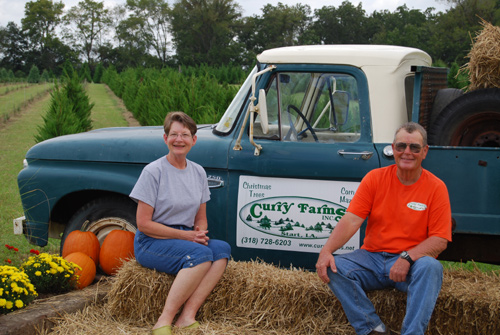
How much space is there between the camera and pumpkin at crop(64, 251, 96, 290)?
4520mm

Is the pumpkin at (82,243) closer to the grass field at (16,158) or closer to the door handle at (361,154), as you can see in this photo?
the grass field at (16,158)

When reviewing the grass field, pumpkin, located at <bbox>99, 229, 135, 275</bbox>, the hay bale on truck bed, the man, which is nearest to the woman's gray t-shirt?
the hay bale on truck bed

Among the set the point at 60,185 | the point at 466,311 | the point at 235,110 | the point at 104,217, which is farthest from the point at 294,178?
the point at 60,185

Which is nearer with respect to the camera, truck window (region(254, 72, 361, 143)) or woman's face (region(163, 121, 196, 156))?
woman's face (region(163, 121, 196, 156))

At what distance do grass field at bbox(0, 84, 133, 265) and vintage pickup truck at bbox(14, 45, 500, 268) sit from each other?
6.57 feet

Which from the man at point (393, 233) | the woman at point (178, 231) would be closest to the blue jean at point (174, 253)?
the woman at point (178, 231)

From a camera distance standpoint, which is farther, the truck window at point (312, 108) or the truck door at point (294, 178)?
the truck window at point (312, 108)

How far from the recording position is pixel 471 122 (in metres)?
3.99

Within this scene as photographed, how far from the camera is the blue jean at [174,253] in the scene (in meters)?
3.62

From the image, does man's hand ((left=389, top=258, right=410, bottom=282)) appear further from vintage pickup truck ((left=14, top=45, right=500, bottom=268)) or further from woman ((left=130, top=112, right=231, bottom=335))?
woman ((left=130, top=112, right=231, bottom=335))

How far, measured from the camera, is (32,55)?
90438 millimetres

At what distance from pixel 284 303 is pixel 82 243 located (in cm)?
194

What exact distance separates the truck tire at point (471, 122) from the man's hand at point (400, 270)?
122 cm

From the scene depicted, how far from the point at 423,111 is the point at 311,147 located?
92 centimetres
